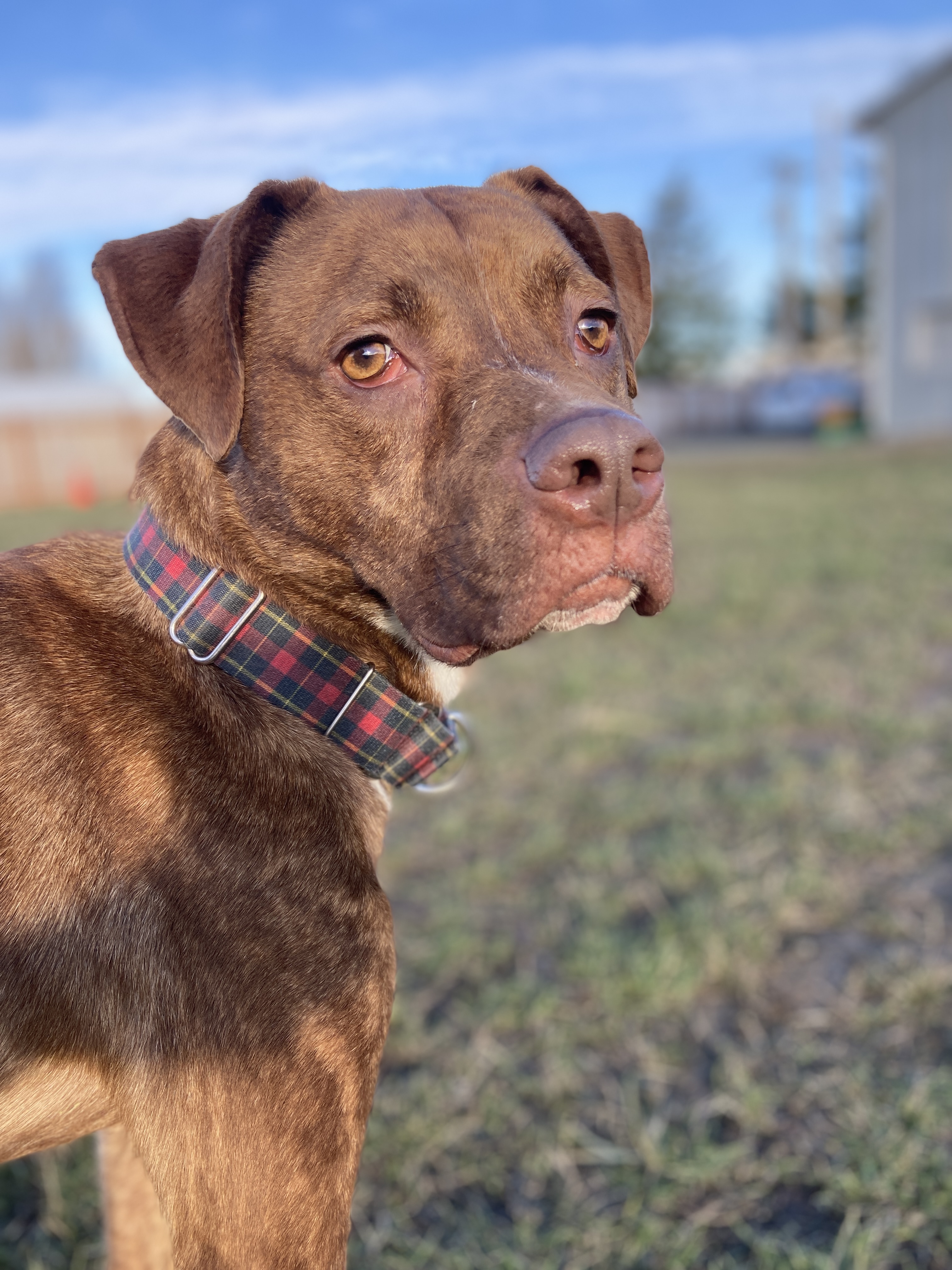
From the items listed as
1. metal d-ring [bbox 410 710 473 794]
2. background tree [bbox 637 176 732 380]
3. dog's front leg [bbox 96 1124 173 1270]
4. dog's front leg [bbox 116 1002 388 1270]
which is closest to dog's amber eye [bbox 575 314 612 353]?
metal d-ring [bbox 410 710 473 794]

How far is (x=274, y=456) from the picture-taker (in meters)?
2.16

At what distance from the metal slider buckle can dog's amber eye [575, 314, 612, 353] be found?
985 millimetres

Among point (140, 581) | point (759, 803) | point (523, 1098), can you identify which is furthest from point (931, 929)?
point (140, 581)

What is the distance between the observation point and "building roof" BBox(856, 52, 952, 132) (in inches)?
955

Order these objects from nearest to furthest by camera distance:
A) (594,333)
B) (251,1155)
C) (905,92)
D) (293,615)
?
(251,1155)
(293,615)
(594,333)
(905,92)

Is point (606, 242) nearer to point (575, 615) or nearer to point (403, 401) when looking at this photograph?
point (403, 401)

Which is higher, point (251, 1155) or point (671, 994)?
point (251, 1155)

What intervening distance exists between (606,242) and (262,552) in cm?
122

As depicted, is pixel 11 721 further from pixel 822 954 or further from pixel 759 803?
pixel 759 803

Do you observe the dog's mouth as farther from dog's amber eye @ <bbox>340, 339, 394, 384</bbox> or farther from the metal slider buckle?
dog's amber eye @ <bbox>340, 339, 394, 384</bbox>

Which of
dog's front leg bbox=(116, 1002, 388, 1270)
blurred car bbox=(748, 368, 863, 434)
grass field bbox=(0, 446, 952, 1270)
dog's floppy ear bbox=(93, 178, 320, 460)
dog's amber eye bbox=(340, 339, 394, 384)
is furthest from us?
blurred car bbox=(748, 368, 863, 434)

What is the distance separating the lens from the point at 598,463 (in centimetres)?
185

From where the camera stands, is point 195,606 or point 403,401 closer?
point 195,606

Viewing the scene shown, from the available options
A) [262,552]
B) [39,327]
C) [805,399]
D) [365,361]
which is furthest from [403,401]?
[39,327]
